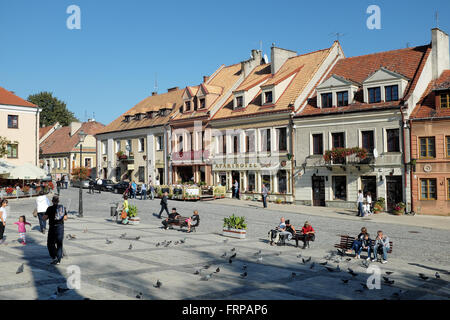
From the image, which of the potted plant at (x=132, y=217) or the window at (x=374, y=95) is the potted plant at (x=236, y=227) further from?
the window at (x=374, y=95)

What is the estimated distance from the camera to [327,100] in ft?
107

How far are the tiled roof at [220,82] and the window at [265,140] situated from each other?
685cm

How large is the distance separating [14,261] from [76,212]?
15.4m

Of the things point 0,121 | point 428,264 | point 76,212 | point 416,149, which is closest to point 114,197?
point 76,212

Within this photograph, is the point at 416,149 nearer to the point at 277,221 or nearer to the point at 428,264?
the point at 277,221

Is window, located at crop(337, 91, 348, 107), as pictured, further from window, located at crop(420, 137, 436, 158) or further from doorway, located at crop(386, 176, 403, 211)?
doorway, located at crop(386, 176, 403, 211)

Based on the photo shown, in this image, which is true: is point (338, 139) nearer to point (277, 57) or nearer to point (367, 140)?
point (367, 140)

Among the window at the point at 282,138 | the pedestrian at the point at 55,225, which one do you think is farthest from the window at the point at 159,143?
the pedestrian at the point at 55,225

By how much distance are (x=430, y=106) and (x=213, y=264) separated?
21035 mm

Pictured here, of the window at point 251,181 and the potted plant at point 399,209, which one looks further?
the window at point 251,181

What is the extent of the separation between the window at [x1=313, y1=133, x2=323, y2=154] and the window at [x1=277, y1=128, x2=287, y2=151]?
8.14ft

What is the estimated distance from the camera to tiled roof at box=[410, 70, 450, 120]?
90.7ft

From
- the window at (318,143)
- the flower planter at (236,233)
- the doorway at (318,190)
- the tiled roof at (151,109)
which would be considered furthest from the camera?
the tiled roof at (151,109)

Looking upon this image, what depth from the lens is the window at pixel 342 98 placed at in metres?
31.7
